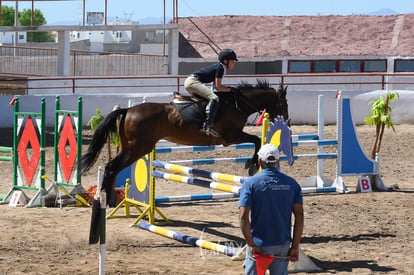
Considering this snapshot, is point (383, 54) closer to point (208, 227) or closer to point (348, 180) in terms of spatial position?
point (348, 180)

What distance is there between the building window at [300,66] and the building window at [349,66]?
1.20 metres

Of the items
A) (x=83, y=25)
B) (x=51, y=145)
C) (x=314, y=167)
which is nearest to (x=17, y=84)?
(x=83, y=25)

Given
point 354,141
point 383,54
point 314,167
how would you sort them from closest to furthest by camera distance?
point 354,141 → point 314,167 → point 383,54

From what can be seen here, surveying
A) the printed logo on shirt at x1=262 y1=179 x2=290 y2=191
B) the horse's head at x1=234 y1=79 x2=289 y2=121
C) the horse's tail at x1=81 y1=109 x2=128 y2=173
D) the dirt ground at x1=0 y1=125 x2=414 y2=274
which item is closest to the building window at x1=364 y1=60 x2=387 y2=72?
the dirt ground at x1=0 y1=125 x2=414 y2=274

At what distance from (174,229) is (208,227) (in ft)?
1.52

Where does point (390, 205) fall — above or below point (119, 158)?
below

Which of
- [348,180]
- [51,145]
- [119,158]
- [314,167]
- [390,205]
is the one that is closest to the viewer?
[119,158]

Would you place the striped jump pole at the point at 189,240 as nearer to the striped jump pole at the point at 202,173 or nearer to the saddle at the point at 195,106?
the striped jump pole at the point at 202,173

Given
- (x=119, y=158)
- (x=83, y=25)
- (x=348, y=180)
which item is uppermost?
(x=83, y=25)

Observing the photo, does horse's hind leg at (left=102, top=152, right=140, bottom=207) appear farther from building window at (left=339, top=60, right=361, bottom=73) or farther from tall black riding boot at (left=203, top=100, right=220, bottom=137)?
building window at (left=339, top=60, right=361, bottom=73)

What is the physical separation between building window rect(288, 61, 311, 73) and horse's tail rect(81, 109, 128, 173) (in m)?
20.8

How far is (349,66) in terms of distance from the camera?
31375 millimetres

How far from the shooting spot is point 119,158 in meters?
10.8

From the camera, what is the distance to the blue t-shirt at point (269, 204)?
597cm
